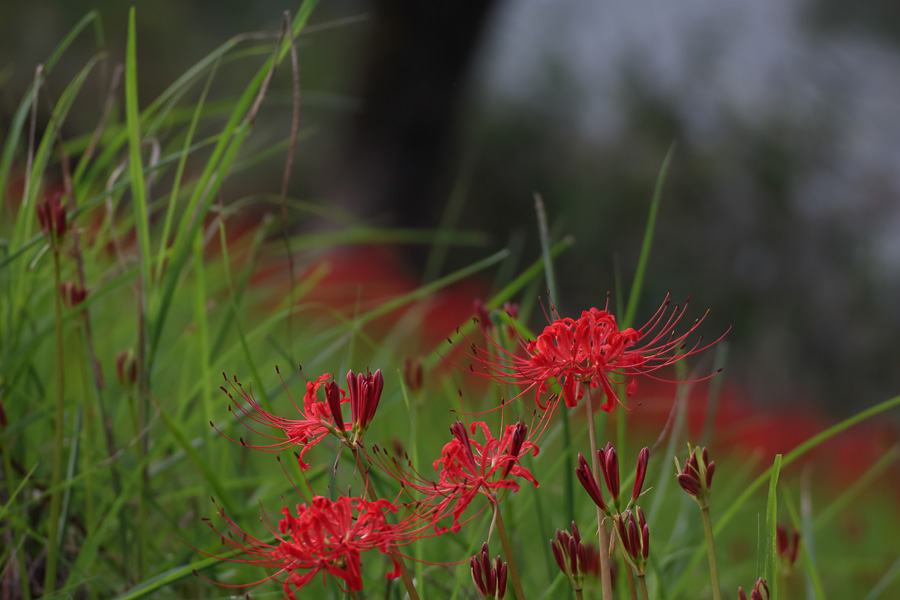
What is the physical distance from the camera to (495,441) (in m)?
0.54

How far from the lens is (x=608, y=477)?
0.52 meters

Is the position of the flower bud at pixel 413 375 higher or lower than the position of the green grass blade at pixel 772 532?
lower

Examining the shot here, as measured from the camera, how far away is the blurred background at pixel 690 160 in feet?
19.5

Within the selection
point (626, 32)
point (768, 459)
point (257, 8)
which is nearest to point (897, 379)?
point (768, 459)

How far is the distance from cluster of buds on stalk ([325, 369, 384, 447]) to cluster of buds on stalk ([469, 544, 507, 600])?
0.11m

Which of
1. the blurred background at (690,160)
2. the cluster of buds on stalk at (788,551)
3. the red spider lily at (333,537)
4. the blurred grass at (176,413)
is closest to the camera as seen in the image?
the red spider lily at (333,537)

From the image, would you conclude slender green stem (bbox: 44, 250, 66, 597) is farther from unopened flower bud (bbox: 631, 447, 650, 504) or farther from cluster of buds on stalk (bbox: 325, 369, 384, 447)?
unopened flower bud (bbox: 631, 447, 650, 504)

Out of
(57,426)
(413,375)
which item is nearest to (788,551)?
(413,375)

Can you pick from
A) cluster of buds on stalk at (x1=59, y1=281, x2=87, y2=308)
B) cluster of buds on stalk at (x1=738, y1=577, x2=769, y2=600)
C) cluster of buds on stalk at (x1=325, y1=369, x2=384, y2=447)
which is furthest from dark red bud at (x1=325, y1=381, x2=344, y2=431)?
cluster of buds on stalk at (x1=59, y1=281, x2=87, y2=308)

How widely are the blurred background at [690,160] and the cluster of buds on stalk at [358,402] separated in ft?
15.7

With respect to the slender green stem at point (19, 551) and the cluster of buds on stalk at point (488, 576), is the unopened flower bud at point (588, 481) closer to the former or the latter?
the cluster of buds on stalk at point (488, 576)

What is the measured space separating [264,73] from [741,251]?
20.2ft

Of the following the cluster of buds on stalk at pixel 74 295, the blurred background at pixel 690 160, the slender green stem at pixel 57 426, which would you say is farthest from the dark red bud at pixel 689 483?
the blurred background at pixel 690 160

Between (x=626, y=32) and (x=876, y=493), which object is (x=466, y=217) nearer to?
(x=626, y=32)
